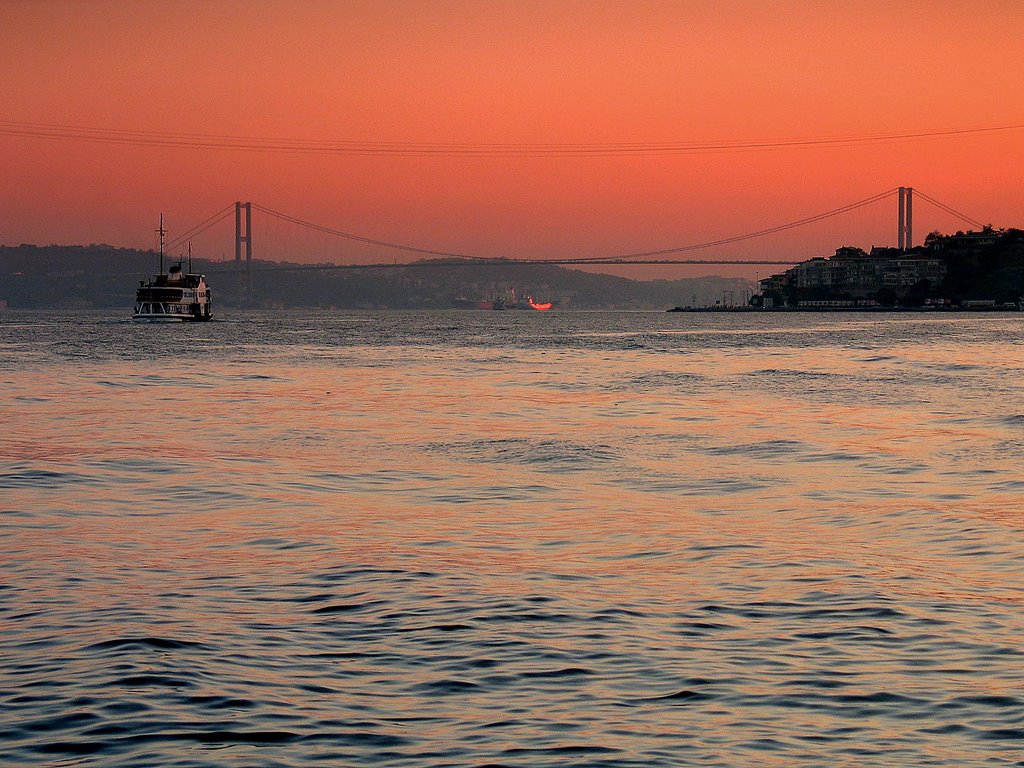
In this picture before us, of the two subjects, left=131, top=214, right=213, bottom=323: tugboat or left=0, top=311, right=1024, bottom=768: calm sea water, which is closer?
left=0, top=311, right=1024, bottom=768: calm sea water

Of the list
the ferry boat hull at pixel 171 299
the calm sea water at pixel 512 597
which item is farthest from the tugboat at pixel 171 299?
the calm sea water at pixel 512 597

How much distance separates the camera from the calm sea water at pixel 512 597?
18.8 ft

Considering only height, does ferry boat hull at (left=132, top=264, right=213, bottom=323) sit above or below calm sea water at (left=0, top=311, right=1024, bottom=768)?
above

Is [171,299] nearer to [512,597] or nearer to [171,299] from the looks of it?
[171,299]

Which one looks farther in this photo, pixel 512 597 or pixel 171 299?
pixel 171 299

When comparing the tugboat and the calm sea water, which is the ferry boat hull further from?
the calm sea water

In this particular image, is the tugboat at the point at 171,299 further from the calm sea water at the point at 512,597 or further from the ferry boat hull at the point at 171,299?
the calm sea water at the point at 512,597

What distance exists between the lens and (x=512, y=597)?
27.7 ft

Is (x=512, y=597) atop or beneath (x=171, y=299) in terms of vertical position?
beneath

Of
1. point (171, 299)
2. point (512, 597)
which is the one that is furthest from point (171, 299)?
point (512, 597)

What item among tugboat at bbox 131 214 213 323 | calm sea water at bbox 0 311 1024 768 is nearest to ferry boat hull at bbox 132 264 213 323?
tugboat at bbox 131 214 213 323

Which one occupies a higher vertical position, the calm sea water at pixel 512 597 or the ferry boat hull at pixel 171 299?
the ferry boat hull at pixel 171 299

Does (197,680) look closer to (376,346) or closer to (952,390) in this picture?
(952,390)

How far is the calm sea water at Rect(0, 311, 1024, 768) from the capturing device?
572 cm
